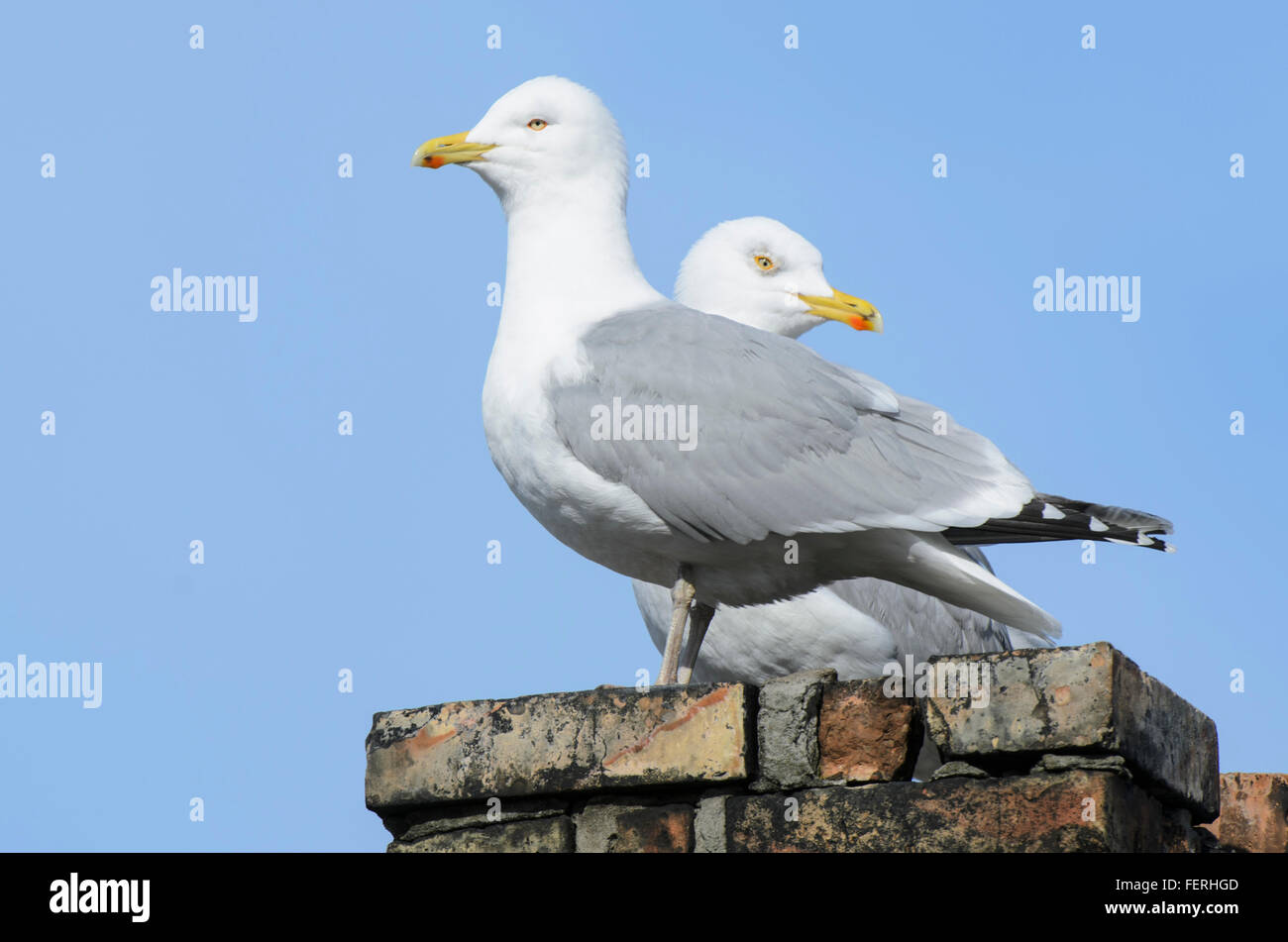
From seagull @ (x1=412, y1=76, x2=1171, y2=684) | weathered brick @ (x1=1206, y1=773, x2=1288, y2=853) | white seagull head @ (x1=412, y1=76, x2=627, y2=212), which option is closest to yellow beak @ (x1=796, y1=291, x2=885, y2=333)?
white seagull head @ (x1=412, y1=76, x2=627, y2=212)

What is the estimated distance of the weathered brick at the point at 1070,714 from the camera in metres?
4.28

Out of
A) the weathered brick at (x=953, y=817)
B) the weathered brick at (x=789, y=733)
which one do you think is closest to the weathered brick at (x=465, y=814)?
the weathered brick at (x=953, y=817)

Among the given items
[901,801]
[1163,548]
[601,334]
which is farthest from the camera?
[601,334]

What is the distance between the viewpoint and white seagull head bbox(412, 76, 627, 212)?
652 centimetres

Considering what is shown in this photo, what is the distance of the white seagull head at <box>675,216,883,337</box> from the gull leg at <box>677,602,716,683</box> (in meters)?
3.01

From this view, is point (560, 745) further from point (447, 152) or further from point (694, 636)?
point (447, 152)

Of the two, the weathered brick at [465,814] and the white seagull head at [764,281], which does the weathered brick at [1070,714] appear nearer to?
the weathered brick at [465,814]

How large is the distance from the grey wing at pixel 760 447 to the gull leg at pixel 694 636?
433 mm

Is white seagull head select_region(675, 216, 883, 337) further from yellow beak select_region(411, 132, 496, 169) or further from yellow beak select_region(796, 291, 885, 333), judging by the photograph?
yellow beak select_region(411, 132, 496, 169)
